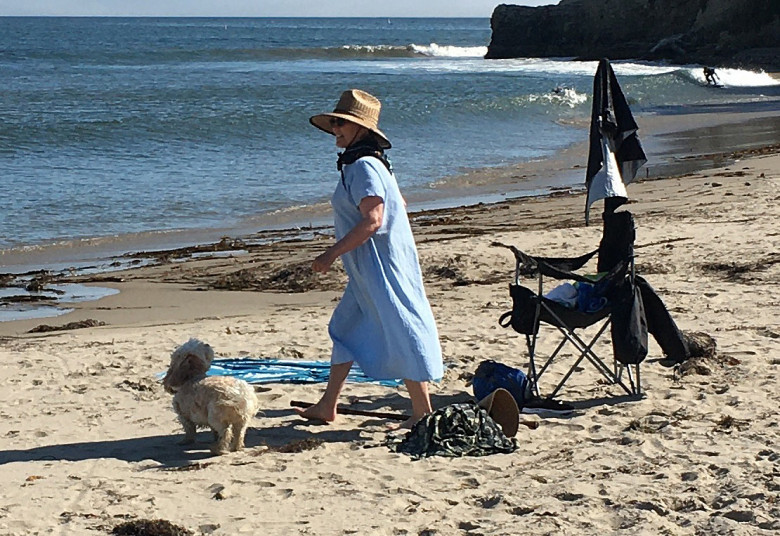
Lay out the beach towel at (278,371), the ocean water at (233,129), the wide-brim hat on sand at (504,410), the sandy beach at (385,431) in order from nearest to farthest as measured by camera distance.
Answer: the sandy beach at (385,431), the wide-brim hat on sand at (504,410), the beach towel at (278,371), the ocean water at (233,129)

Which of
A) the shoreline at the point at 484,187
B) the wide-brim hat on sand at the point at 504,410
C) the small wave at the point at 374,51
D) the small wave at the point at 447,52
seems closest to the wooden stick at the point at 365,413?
the wide-brim hat on sand at the point at 504,410

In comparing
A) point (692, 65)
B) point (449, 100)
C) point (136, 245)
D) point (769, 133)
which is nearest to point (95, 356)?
point (136, 245)

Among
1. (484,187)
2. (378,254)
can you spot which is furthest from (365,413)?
(484,187)

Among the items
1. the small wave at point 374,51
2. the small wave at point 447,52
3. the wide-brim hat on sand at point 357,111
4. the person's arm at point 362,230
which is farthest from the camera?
the small wave at point 447,52

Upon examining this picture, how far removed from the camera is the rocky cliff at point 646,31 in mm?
51938

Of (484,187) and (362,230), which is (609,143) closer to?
(362,230)

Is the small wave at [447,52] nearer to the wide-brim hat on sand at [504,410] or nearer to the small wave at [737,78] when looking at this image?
the small wave at [737,78]

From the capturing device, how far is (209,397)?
16.7 ft

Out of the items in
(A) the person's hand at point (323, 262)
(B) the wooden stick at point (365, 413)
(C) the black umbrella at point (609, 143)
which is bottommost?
(B) the wooden stick at point (365, 413)

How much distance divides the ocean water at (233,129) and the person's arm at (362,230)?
8611 millimetres

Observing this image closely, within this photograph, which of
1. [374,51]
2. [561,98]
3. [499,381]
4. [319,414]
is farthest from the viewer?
[374,51]

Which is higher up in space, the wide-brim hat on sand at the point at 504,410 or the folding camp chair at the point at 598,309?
the folding camp chair at the point at 598,309

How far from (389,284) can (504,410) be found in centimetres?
83

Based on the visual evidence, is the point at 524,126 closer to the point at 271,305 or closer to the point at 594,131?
the point at 271,305
